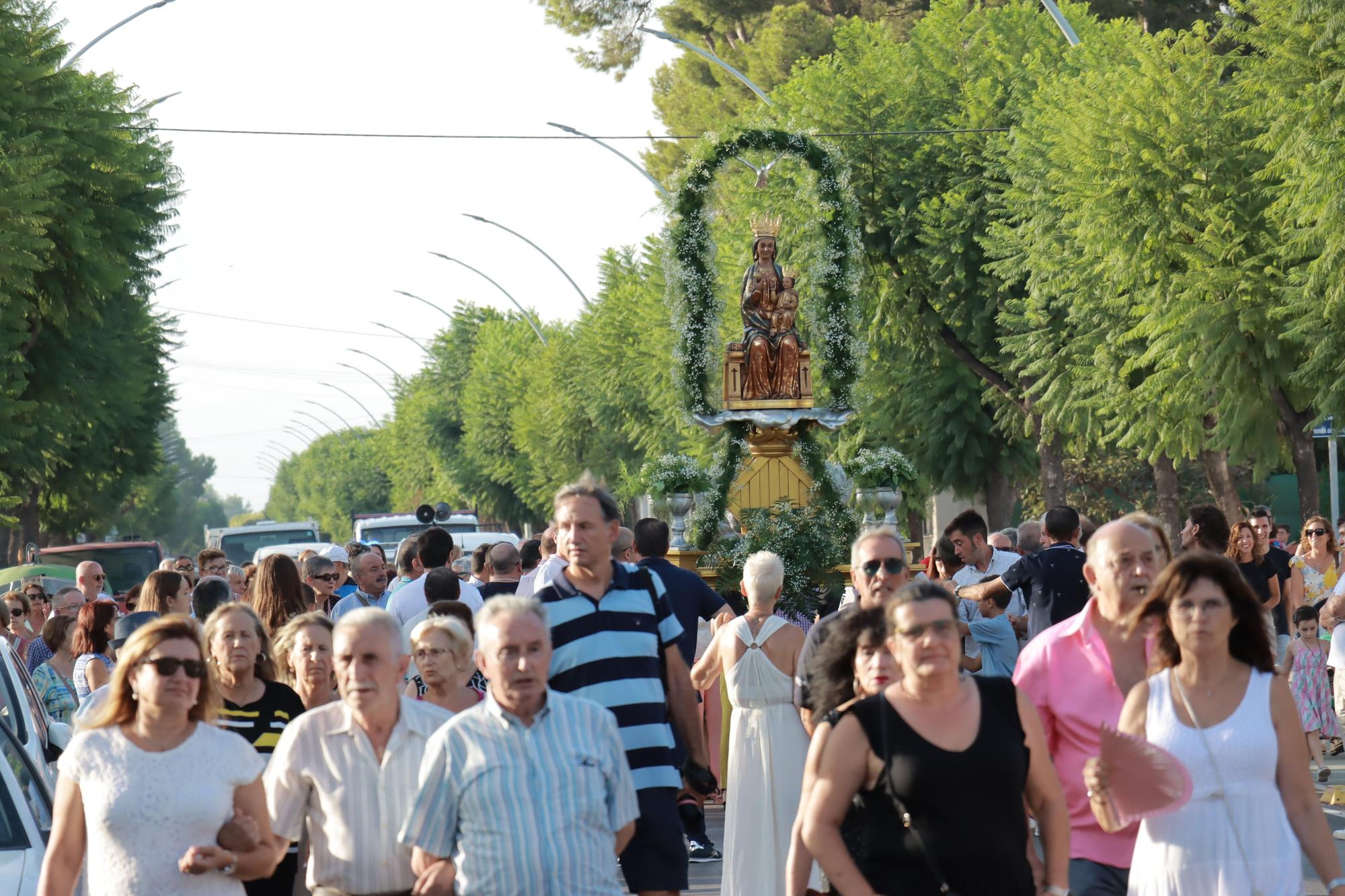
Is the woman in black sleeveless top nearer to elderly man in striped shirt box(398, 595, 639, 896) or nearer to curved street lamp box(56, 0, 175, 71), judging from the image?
elderly man in striped shirt box(398, 595, 639, 896)

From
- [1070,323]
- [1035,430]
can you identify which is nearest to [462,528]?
[1035,430]

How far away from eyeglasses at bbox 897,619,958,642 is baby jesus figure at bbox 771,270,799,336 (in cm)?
2037

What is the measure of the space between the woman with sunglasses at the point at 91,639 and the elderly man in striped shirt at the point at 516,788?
185 inches

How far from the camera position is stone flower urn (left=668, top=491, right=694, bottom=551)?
21641 mm

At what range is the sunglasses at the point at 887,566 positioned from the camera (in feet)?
23.3

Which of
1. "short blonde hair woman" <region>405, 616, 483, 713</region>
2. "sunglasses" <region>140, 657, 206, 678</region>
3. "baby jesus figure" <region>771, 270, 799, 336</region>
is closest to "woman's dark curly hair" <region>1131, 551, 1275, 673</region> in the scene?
"short blonde hair woman" <region>405, 616, 483, 713</region>

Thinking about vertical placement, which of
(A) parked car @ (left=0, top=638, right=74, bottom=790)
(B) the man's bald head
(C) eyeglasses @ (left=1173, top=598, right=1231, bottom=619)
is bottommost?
(A) parked car @ (left=0, top=638, right=74, bottom=790)

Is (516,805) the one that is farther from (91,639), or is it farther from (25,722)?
(91,639)

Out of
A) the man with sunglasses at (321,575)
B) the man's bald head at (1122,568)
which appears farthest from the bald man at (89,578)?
the man's bald head at (1122,568)

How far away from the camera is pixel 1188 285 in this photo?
81.9 feet

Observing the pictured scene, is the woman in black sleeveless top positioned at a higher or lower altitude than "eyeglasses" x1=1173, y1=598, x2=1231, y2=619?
lower

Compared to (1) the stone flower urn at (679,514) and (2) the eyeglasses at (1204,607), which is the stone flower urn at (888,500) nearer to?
(1) the stone flower urn at (679,514)

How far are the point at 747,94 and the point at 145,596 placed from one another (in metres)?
46.3

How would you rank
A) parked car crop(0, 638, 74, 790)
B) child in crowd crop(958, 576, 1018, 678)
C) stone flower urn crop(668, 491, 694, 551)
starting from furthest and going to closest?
stone flower urn crop(668, 491, 694, 551), child in crowd crop(958, 576, 1018, 678), parked car crop(0, 638, 74, 790)
